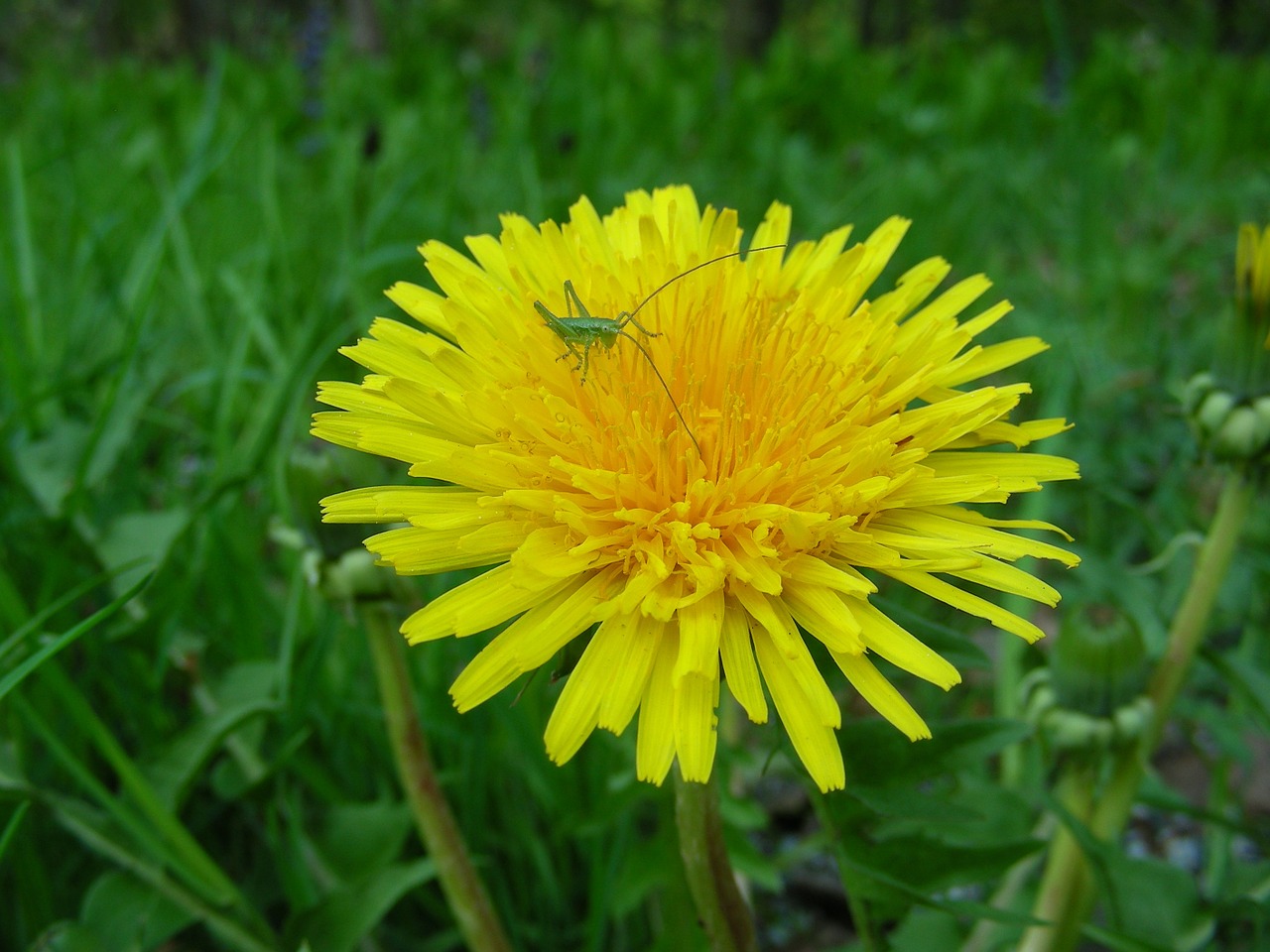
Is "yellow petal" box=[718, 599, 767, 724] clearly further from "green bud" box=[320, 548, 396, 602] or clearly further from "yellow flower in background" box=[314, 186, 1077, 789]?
"green bud" box=[320, 548, 396, 602]

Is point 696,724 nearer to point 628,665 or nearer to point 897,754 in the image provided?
point 628,665

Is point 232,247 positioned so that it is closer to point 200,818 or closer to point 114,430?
point 114,430

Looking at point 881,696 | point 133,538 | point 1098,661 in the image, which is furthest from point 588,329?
point 133,538

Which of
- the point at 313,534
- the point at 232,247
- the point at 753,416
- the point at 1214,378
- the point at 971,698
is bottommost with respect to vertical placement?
the point at 971,698

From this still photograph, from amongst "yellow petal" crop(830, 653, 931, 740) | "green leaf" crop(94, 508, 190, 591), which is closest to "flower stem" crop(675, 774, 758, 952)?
"yellow petal" crop(830, 653, 931, 740)

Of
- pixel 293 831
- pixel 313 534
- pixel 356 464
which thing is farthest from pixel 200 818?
pixel 356 464
